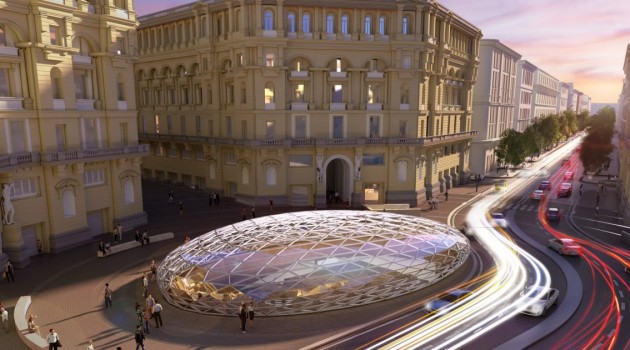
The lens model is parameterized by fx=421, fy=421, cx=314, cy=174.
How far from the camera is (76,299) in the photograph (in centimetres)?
2908

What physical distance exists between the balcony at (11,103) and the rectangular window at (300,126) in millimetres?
29533

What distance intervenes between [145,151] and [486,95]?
211 feet

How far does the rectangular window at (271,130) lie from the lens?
2130 inches

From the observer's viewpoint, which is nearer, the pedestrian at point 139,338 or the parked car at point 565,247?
the pedestrian at point 139,338

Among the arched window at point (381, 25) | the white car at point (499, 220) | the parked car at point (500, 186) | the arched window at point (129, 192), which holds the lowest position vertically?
the parked car at point (500, 186)

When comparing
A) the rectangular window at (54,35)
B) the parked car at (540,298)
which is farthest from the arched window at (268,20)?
the parked car at (540,298)

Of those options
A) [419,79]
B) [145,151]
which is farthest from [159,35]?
[419,79]

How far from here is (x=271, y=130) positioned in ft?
178

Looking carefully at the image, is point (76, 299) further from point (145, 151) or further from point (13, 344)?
point (145, 151)

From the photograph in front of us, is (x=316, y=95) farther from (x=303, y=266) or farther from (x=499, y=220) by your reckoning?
(x=303, y=266)

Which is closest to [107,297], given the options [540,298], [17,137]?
[17,137]

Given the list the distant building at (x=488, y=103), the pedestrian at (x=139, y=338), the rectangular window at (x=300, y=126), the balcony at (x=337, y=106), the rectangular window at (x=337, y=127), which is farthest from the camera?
the distant building at (x=488, y=103)

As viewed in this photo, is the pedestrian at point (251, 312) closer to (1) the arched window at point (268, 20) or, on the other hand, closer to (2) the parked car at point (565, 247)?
(2) the parked car at point (565, 247)

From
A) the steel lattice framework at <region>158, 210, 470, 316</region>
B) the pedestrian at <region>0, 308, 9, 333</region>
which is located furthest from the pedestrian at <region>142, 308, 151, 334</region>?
the pedestrian at <region>0, 308, 9, 333</region>
